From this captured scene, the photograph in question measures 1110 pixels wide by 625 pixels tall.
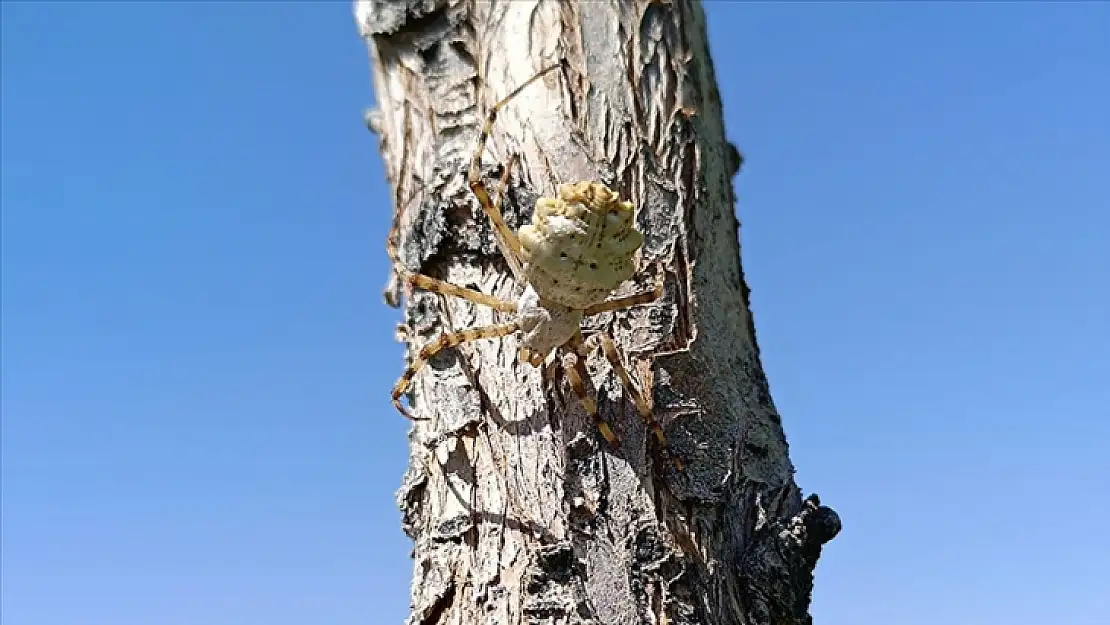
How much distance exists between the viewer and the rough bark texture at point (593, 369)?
3588 mm

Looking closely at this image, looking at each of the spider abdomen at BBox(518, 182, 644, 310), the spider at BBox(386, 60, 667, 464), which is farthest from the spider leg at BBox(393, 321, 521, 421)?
the spider abdomen at BBox(518, 182, 644, 310)

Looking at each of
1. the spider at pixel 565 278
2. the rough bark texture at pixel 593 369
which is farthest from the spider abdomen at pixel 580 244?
the rough bark texture at pixel 593 369

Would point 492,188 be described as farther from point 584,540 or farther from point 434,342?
point 584,540

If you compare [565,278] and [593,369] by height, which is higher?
[565,278]

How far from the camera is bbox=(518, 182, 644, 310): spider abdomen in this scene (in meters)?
3.65

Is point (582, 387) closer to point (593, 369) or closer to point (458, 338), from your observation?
point (593, 369)

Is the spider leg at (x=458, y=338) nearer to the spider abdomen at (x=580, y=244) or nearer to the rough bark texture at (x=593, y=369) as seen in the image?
the rough bark texture at (x=593, y=369)

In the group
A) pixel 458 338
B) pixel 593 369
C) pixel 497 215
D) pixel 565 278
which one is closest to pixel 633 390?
pixel 593 369

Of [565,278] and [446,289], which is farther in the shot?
[446,289]

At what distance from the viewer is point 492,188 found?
13.6 feet

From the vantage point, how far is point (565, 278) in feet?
12.6

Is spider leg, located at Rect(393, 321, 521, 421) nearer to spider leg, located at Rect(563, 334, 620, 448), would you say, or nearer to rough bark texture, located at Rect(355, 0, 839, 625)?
rough bark texture, located at Rect(355, 0, 839, 625)

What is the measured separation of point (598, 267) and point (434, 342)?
0.77 metres

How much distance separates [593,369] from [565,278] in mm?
359
